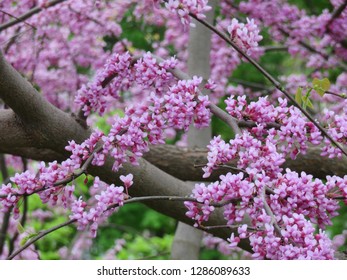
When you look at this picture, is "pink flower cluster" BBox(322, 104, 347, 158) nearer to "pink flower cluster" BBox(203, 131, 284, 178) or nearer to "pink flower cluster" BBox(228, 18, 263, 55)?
"pink flower cluster" BBox(203, 131, 284, 178)

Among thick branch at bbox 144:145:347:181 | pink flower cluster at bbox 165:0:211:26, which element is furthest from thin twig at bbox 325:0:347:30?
pink flower cluster at bbox 165:0:211:26

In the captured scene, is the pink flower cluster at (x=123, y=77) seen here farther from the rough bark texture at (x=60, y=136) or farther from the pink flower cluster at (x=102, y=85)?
the rough bark texture at (x=60, y=136)

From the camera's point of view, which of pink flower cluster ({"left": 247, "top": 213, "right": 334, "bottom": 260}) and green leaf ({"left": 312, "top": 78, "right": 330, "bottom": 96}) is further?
green leaf ({"left": 312, "top": 78, "right": 330, "bottom": 96})

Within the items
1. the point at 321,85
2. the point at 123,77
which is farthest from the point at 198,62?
the point at 321,85

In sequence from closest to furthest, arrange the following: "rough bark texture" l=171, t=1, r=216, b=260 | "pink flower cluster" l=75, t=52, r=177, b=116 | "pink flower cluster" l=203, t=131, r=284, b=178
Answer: "pink flower cluster" l=203, t=131, r=284, b=178
"pink flower cluster" l=75, t=52, r=177, b=116
"rough bark texture" l=171, t=1, r=216, b=260

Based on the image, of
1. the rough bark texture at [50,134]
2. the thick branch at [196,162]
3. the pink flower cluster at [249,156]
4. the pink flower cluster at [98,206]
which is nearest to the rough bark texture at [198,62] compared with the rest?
the thick branch at [196,162]

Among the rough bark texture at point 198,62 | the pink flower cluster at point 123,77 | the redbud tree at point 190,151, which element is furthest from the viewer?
the rough bark texture at point 198,62

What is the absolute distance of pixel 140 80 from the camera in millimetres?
2814

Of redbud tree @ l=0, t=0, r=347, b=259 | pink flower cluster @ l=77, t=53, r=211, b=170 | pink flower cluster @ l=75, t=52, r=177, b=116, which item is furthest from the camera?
pink flower cluster @ l=75, t=52, r=177, b=116

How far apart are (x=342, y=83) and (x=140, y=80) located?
4065 mm

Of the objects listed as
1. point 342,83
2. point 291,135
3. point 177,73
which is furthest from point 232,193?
point 342,83

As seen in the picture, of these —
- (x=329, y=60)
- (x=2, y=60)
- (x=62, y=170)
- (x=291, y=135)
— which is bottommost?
(x=62, y=170)

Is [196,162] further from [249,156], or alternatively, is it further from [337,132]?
[249,156]
